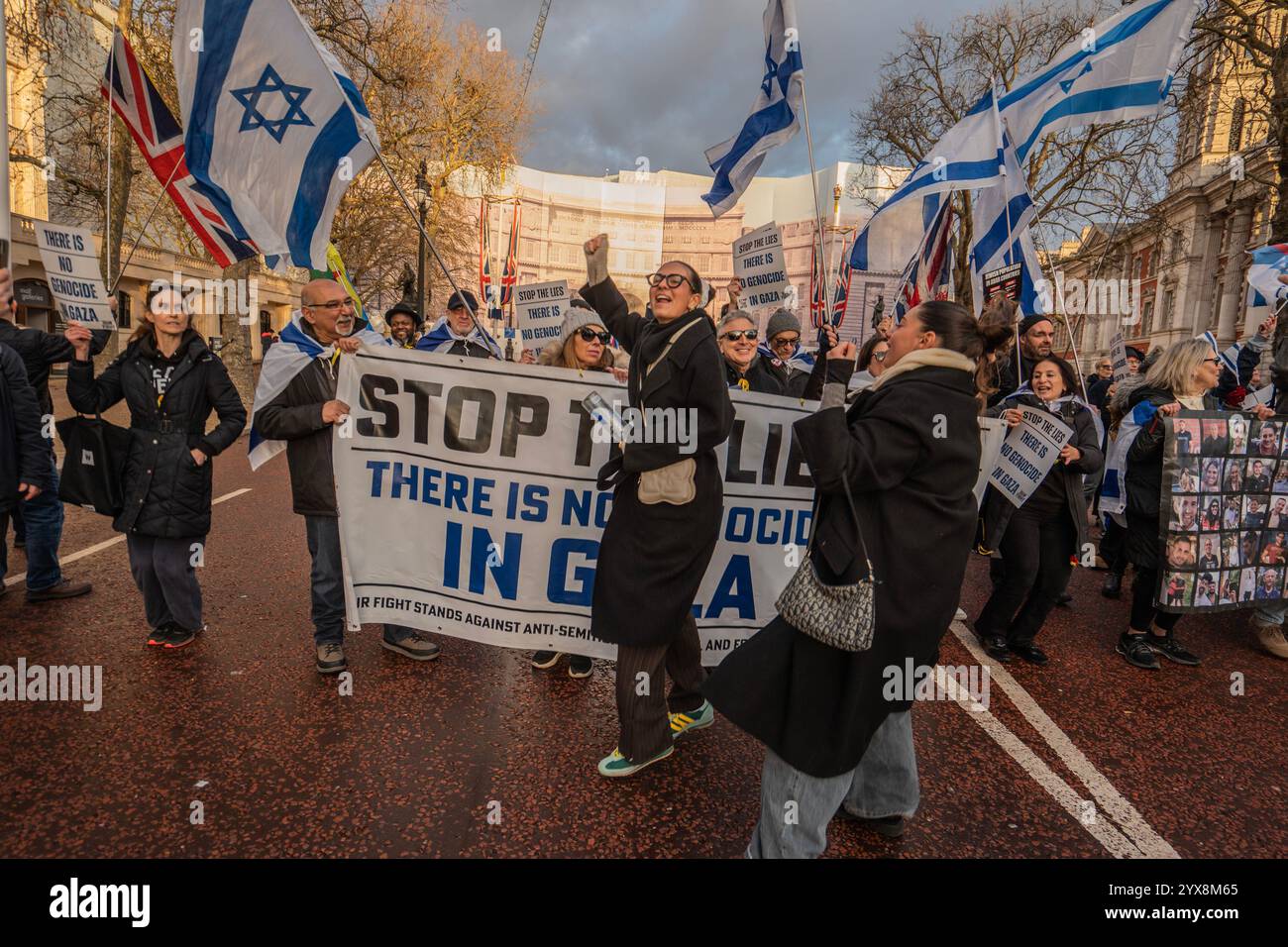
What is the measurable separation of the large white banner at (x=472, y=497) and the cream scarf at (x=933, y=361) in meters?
1.81

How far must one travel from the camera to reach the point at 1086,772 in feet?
11.1

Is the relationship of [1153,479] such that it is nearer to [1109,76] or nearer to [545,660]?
[1109,76]

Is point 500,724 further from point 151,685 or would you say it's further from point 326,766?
point 151,685

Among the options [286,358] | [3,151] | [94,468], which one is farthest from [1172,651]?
[3,151]

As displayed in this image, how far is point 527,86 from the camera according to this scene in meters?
29.1

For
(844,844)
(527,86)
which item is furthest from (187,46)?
(527,86)

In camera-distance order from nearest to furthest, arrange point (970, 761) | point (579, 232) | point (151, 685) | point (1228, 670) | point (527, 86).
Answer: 1. point (970, 761)
2. point (151, 685)
3. point (1228, 670)
4. point (527, 86)
5. point (579, 232)

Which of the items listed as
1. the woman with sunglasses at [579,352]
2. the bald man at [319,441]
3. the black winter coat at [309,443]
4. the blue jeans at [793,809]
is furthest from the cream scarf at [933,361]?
the black winter coat at [309,443]

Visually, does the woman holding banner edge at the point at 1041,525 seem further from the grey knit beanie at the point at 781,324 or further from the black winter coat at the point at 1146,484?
the grey knit beanie at the point at 781,324

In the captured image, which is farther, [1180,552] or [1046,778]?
[1180,552]

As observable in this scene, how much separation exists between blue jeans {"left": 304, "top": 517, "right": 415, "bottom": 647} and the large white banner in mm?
210

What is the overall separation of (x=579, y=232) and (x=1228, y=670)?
78124mm

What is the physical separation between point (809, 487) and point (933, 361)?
204cm

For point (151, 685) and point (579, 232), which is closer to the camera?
point (151, 685)
